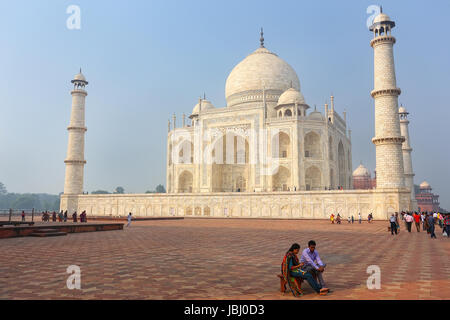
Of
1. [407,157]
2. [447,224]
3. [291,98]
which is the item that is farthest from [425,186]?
[447,224]

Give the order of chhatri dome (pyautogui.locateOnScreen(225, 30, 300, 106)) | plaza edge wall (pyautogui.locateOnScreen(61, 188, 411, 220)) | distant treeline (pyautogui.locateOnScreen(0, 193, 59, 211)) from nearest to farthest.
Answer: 1. plaza edge wall (pyautogui.locateOnScreen(61, 188, 411, 220))
2. chhatri dome (pyautogui.locateOnScreen(225, 30, 300, 106))
3. distant treeline (pyautogui.locateOnScreen(0, 193, 59, 211))

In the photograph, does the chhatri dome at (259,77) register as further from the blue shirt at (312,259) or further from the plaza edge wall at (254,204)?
the blue shirt at (312,259)

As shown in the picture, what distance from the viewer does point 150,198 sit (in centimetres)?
3167

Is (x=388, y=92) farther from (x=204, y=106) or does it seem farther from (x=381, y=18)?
(x=204, y=106)

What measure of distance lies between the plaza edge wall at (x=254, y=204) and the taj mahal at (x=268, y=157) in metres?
0.07

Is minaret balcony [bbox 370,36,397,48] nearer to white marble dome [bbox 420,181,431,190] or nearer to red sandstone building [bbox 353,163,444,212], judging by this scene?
red sandstone building [bbox 353,163,444,212]

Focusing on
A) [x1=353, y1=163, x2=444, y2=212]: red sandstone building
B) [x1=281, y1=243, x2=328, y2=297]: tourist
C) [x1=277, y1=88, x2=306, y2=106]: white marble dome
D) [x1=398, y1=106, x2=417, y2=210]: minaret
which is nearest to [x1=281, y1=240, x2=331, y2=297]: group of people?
[x1=281, y1=243, x2=328, y2=297]: tourist

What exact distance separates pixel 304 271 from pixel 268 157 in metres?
27.0

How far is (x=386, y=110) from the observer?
874 inches

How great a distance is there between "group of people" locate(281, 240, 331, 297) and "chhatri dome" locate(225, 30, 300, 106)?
3378 centimetres

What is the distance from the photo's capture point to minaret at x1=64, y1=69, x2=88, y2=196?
110ft
